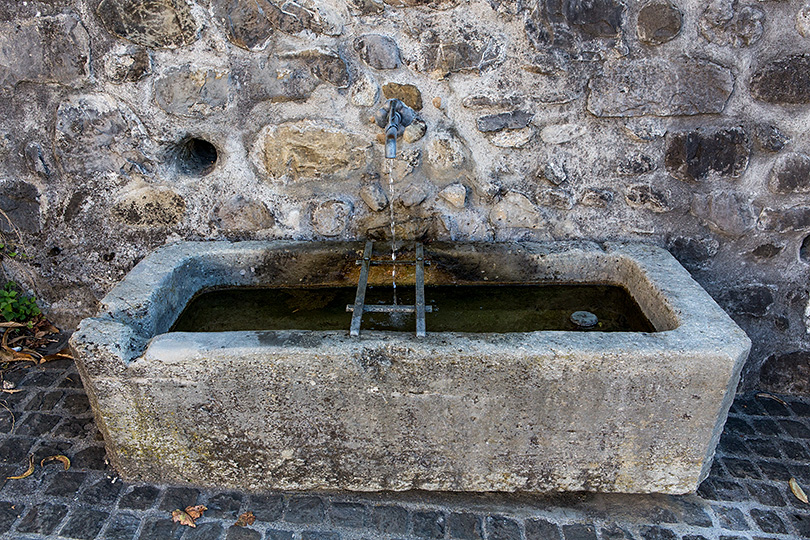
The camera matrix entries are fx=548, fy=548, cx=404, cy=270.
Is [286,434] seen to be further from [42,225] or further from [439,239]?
[42,225]

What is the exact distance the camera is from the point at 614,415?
5.70ft

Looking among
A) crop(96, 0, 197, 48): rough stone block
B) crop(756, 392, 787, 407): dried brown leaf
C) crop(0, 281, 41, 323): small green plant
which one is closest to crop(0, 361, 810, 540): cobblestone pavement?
crop(756, 392, 787, 407): dried brown leaf

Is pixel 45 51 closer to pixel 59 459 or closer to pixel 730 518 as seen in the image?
pixel 59 459

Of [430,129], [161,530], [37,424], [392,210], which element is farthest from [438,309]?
[37,424]

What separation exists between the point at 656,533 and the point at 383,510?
0.89 meters

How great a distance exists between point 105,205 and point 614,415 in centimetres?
219

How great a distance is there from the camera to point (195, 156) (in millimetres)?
2428

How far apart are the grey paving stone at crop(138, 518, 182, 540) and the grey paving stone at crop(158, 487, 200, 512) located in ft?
0.16

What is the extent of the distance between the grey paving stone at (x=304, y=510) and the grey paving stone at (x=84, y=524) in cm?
60

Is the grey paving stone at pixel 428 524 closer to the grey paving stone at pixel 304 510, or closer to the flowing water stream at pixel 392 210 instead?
the grey paving stone at pixel 304 510

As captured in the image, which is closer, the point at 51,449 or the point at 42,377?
the point at 51,449

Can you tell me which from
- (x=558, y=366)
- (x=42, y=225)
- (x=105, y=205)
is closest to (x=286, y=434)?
(x=558, y=366)

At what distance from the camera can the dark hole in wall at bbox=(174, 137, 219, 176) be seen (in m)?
2.35

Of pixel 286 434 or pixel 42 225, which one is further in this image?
pixel 42 225
